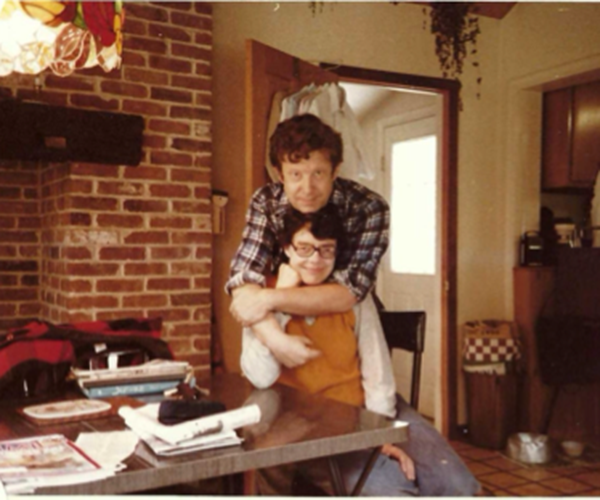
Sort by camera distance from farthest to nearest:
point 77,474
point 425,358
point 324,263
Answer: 1. point 425,358
2. point 324,263
3. point 77,474

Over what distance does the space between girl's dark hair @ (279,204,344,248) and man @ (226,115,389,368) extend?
15mm

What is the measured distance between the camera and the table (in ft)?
3.73

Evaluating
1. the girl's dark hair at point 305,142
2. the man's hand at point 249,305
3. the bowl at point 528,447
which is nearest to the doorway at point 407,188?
the girl's dark hair at point 305,142

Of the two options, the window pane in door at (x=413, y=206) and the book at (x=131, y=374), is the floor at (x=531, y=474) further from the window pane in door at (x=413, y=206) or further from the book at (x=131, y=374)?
the book at (x=131, y=374)

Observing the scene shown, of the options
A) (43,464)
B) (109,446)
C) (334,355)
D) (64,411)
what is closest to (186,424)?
(109,446)

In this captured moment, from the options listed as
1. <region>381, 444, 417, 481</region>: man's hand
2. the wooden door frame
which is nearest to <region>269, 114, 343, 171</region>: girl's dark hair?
the wooden door frame

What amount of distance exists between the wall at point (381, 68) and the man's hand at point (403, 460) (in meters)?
0.55

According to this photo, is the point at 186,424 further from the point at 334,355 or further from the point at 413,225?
the point at 413,225

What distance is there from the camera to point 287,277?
188cm

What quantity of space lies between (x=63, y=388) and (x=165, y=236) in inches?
29.3

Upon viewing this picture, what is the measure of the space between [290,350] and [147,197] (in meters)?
0.81

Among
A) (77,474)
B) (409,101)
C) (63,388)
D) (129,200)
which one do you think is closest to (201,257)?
(129,200)

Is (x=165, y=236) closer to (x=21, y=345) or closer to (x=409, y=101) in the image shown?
(x=21, y=345)

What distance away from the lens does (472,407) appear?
211 centimetres
